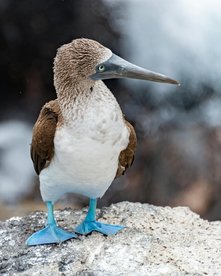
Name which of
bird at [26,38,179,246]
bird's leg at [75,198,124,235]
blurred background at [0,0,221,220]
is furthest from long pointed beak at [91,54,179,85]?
blurred background at [0,0,221,220]

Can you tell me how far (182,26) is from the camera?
15.8 feet

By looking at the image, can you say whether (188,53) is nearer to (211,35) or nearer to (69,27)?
(211,35)

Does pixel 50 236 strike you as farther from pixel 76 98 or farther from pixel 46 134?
pixel 76 98

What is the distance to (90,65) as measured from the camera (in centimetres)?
211

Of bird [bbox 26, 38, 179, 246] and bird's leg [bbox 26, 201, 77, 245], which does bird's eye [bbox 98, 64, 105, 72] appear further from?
bird's leg [bbox 26, 201, 77, 245]

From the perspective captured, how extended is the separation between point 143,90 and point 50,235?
2405mm

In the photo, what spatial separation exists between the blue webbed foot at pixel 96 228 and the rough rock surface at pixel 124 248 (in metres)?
0.02

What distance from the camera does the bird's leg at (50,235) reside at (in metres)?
2.37

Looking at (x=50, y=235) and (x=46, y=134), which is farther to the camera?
(x=50, y=235)

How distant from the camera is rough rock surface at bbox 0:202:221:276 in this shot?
220 cm

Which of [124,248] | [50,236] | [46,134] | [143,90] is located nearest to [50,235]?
[50,236]

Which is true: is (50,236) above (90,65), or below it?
below

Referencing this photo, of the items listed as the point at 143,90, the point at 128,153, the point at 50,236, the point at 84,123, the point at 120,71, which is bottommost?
the point at 50,236

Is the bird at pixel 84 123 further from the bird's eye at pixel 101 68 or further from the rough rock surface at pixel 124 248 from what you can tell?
the rough rock surface at pixel 124 248
